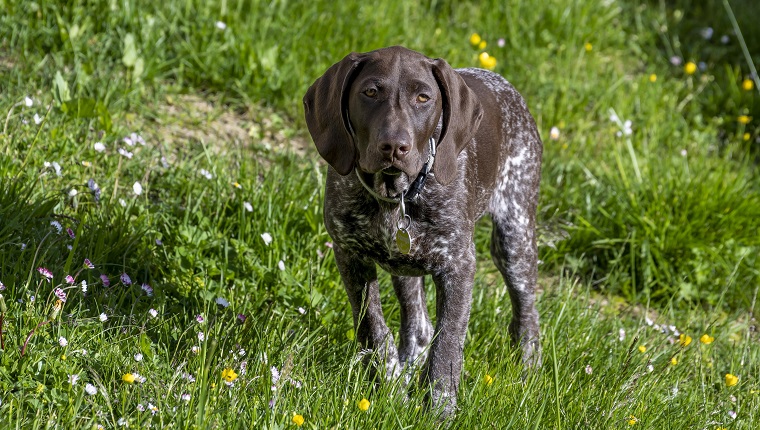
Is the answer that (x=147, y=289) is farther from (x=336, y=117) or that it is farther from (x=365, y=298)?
(x=336, y=117)

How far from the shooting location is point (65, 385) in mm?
3525

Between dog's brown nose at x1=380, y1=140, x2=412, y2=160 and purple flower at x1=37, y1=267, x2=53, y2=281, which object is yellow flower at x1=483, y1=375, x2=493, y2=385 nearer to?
dog's brown nose at x1=380, y1=140, x2=412, y2=160

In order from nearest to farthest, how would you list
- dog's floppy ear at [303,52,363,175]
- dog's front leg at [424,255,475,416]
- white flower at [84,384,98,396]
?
white flower at [84,384,98,396]
dog's floppy ear at [303,52,363,175]
dog's front leg at [424,255,475,416]

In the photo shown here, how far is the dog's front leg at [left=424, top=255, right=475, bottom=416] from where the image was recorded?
3971mm

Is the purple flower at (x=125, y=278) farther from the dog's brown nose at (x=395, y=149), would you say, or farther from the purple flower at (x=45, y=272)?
the dog's brown nose at (x=395, y=149)

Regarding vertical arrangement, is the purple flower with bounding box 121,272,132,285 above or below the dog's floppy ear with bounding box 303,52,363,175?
below

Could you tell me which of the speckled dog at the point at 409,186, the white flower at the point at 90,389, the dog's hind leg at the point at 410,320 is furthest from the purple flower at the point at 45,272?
the dog's hind leg at the point at 410,320

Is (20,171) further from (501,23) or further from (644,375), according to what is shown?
(501,23)

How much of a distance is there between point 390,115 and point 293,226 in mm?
1660

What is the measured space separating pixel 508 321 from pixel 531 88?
259 centimetres

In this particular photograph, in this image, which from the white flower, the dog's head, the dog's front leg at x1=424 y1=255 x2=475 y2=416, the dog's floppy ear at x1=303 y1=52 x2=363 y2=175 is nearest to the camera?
the white flower

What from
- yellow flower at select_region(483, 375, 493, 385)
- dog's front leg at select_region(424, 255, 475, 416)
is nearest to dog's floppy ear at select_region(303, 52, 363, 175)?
dog's front leg at select_region(424, 255, 475, 416)

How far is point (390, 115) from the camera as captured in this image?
356 centimetres

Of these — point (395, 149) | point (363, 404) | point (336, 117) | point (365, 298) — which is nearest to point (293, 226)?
point (365, 298)
